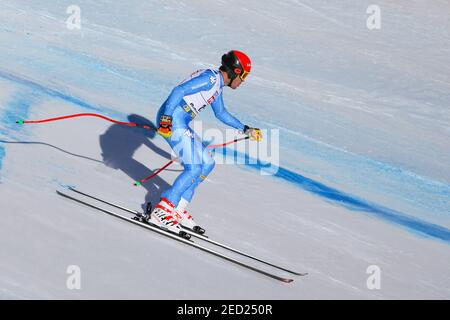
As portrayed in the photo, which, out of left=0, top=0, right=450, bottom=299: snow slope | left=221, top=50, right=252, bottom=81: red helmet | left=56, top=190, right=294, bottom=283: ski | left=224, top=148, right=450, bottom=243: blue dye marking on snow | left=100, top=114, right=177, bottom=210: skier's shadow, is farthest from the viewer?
left=224, top=148, right=450, bottom=243: blue dye marking on snow

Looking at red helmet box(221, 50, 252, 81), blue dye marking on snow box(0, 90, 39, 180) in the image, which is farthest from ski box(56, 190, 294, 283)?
red helmet box(221, 50, 252, 81)

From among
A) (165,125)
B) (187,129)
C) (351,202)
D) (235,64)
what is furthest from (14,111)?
(351,202)

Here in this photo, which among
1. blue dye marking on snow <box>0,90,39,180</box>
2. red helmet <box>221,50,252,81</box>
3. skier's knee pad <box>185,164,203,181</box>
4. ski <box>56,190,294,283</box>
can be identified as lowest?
ski <box>56,190,294,283</box>

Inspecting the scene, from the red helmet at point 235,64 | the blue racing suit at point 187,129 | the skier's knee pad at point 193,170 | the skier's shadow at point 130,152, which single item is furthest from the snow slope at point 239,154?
the red helmet at point 235,64

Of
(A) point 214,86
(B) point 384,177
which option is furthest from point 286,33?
(A) point 214,86

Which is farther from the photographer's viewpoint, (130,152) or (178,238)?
(130,152)

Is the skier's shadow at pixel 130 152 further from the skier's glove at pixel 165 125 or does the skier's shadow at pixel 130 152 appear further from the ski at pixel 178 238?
the skier's glove at pixel 165 125

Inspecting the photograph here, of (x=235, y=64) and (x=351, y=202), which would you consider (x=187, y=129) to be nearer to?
(x=235, y=64)

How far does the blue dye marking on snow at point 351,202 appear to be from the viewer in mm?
8273

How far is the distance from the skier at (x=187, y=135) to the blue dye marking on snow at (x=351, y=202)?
2442mm

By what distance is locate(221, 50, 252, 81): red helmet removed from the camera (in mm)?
6473

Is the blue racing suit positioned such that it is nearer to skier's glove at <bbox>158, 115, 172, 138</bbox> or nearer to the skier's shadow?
skier's glove at <bbox>158, 115, 172, 138</bbox>

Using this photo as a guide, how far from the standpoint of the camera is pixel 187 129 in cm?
649

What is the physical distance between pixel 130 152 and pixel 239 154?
162 centimetres
